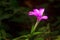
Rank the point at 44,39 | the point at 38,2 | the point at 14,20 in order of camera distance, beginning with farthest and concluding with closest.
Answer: the point at 38,2 → the point at 14,20 → the point at 44,39

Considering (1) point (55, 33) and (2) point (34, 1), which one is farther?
(2) point (34, 1)

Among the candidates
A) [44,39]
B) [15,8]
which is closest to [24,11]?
[15,8]

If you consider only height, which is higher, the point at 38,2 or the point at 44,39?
the point at 38,2

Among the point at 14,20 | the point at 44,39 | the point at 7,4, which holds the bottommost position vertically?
the point at 44,39

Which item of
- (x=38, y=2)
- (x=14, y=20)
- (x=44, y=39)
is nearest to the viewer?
(x=44, y=39)

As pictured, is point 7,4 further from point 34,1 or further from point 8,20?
point 34,1

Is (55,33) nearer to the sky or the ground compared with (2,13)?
nearer to the ground

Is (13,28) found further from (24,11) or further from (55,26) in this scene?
(55,26)

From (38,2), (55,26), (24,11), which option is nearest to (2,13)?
(24,11)

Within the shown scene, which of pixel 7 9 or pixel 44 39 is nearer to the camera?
pixel 44 39
